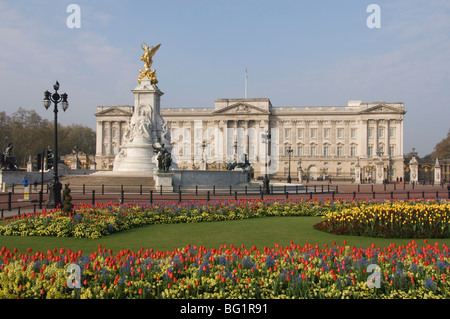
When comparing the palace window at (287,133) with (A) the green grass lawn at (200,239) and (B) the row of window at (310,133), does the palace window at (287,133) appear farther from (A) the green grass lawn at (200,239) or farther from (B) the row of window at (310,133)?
(A) the green grass lawn at (200,239)

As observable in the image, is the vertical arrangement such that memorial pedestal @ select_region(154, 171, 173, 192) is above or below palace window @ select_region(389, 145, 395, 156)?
below

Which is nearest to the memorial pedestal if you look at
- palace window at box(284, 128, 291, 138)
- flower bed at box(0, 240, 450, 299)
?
flower bed at box(0, 240, 450, 299)

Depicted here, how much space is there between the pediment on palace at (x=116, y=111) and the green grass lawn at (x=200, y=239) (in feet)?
332

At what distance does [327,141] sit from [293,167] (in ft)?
37.3

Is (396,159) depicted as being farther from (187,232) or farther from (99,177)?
(187,232)

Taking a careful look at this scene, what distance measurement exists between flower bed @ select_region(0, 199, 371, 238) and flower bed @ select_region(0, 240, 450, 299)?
15.9 ft

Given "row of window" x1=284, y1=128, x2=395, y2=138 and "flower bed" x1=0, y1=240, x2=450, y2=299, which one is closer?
"flower bed" x1=0, y1=240, x2=450, y2=299

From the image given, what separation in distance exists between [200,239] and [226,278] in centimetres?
527

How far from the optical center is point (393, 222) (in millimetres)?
12789

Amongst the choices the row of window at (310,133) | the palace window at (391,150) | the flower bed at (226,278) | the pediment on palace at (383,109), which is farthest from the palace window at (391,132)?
the flower bed at (226,278)

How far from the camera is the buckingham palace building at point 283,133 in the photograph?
105 meters

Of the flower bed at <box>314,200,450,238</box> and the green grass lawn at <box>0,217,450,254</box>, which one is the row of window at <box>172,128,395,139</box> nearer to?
the green grass lawn at <box>0,217,450,254</box>

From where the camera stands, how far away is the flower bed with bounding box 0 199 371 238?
40.5 feet

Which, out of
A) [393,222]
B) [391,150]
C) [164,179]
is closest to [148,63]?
[164,179]
